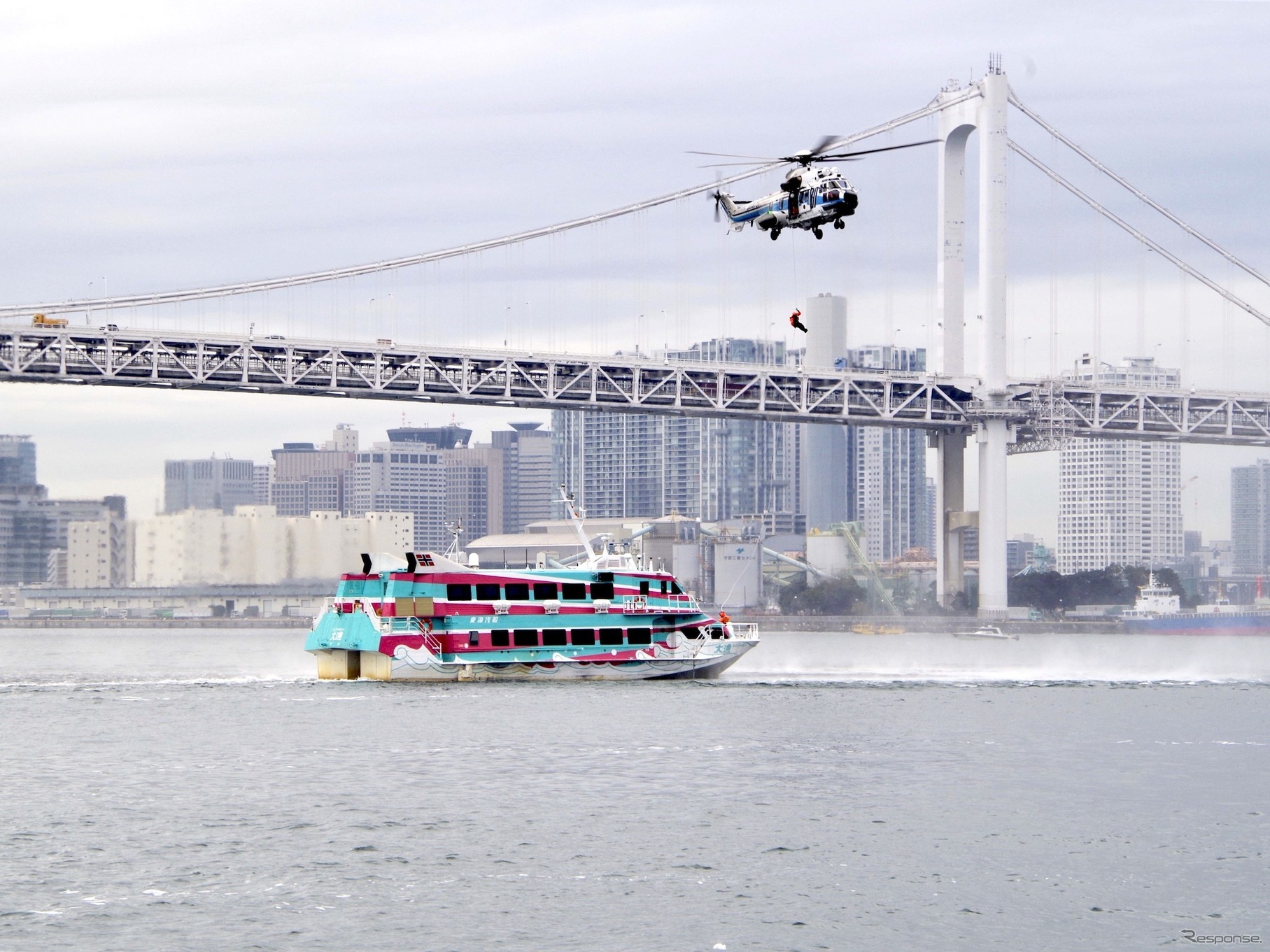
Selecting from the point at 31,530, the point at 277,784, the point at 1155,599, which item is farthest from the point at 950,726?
the point at 31,530

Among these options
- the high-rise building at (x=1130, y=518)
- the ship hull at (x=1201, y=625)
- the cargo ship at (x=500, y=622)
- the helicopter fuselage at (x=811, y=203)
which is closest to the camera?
the helicopter fuselage at (x=811, y=203)

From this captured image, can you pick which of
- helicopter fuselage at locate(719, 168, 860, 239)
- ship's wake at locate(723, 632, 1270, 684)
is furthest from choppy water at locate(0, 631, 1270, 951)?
helicopter fuselage at locate(719, 168, 860, 239)

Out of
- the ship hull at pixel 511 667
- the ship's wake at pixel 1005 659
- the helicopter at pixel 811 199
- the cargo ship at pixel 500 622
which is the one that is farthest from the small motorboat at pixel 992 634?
the helicopter at pixel 811 199

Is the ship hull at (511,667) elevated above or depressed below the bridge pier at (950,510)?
below

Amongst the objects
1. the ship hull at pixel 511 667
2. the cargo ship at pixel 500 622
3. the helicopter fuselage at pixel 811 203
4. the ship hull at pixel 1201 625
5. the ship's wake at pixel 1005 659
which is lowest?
the ship hull at pixel 1201 625

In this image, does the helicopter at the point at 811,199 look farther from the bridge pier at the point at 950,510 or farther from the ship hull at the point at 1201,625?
the ship hull at the point at 1201,625

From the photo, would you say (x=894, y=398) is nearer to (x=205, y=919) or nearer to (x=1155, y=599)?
(x=1155, y=599)

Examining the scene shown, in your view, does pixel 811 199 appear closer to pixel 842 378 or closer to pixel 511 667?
pixel 511 667

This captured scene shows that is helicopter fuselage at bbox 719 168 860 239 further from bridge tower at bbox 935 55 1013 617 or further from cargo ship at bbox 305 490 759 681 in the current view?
bridge tower at bbox 935 55 1013 617
